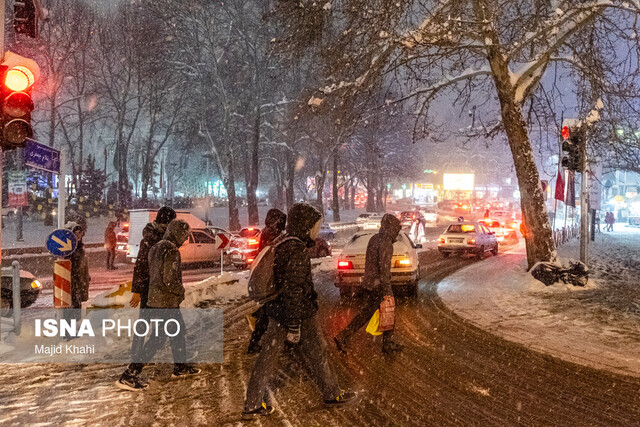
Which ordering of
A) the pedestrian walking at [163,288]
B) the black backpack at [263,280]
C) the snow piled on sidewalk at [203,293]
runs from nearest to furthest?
the black backpack at [263,280]
the pedestrian walking at [163,288]
the snow piled on sidewalk at [203,293]

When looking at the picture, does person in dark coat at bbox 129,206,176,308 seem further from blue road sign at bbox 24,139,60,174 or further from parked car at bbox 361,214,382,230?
parked car at bbox 361,214,382,230

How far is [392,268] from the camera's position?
Answer: 499 inches

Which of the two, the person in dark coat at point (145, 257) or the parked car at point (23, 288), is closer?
the person in dark coat at point (145, 257)

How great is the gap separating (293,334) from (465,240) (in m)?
18.6

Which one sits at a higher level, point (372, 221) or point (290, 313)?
point (372, 221)

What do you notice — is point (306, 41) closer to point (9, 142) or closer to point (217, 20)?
point (9, 142)

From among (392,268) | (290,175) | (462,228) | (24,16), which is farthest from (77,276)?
(290,175)

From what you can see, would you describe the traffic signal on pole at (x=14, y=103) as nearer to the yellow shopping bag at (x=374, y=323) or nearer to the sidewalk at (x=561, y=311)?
the yellow shopping bag at (x=374, y=323)

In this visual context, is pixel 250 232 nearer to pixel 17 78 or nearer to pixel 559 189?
pixel 559 189

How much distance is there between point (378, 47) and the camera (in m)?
13.9

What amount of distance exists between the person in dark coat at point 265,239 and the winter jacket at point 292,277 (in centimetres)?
210

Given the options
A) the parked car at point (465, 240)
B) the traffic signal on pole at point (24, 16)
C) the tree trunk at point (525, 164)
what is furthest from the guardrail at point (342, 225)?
the traffic signal on pole at point (24, 16)

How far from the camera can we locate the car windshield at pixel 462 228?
2352 centimetres

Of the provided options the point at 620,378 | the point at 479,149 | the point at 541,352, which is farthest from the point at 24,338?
the point at 479,149
